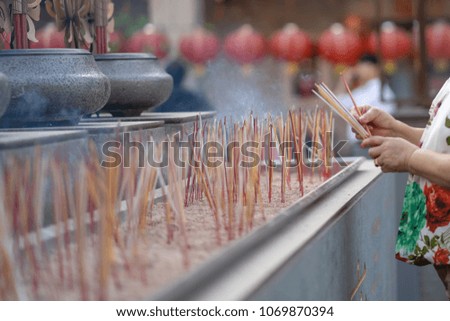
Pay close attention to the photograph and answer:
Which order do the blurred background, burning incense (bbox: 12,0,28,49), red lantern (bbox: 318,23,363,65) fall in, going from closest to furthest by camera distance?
burning incense (bbox: 12,0,28,49)
the blurred background
red lantern (bbox: 318,23,363,65)

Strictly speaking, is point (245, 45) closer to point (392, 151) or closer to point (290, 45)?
point (290, 45)

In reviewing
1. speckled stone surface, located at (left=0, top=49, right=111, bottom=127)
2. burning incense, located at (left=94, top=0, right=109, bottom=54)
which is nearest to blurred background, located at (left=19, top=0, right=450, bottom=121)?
burning incense, located at (left=94, top=0, right=109, bottom=54)

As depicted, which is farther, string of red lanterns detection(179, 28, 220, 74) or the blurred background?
string of red lanterns detection(179, 28, 220, 74)

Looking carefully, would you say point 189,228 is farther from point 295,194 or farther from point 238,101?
point 238,101

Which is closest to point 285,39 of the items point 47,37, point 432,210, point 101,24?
point 47,37

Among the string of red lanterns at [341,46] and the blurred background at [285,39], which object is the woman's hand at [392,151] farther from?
the string of red lanterns at [341,46]

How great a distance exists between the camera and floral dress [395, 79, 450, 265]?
2.13 meters

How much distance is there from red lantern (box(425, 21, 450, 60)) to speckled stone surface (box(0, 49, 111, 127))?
762cm

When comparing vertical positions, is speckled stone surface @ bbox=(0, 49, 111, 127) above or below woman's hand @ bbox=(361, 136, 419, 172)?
above

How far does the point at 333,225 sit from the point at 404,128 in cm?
60

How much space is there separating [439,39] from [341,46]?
3.96 ft

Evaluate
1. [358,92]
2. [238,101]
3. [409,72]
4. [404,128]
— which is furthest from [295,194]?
[409,72]

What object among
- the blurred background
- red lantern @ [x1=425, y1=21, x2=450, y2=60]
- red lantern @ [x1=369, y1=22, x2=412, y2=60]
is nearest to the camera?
the blurred background

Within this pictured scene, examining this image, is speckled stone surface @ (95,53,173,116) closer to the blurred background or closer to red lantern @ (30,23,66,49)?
red lantern @ (30,23,66,49)
